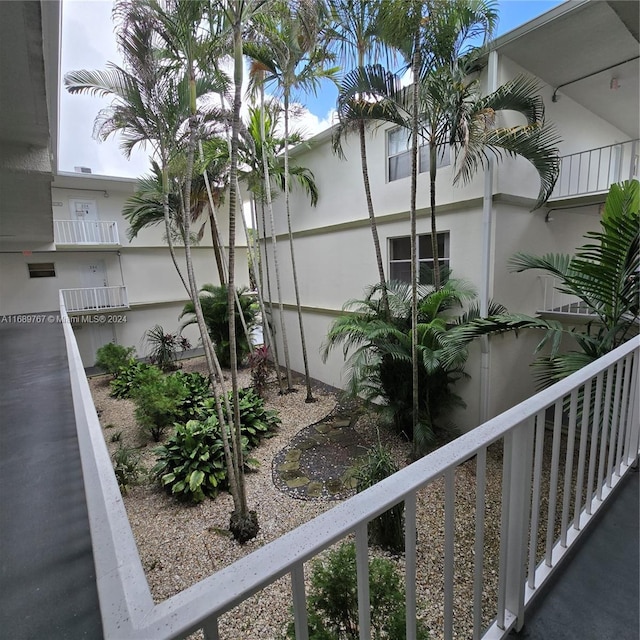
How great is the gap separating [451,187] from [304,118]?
3.27m

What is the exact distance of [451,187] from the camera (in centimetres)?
564

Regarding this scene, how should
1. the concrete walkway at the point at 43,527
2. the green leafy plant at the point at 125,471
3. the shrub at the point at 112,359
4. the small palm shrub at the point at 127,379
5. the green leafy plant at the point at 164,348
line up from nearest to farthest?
the concrete walkway at the point at 43,527 → the green leafy plant at the point at 125,471 → the small palm shrub at the point at 127,379 → the shrub at the point at 112,359 → the green leafy plant at the point at 164,348

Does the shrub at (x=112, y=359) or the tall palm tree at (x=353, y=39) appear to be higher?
the tall palm tree at (x=353, y=39)

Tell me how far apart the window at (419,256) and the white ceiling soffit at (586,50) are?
→ 2642mm

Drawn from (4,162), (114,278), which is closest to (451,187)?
(4,162)

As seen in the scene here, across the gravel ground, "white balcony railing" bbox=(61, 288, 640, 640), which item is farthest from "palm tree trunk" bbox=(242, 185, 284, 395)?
"white balcony railing" bbox=(61, 288, 640, 640)

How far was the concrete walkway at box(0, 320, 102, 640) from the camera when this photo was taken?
111cm

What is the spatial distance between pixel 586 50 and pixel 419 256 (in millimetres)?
3550

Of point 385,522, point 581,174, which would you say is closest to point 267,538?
point 385,522

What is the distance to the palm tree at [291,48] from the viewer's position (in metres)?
3.54

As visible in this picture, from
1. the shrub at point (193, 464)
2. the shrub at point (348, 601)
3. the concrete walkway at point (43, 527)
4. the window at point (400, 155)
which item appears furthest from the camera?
the window at point (400, 155)

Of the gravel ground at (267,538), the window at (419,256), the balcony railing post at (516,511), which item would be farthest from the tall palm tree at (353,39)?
the gravel ground at (267,538)

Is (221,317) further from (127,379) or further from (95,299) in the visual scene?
(95,299)

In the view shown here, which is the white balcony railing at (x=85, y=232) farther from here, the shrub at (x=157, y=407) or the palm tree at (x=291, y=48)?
the palm tree at (x=291, y=48)
